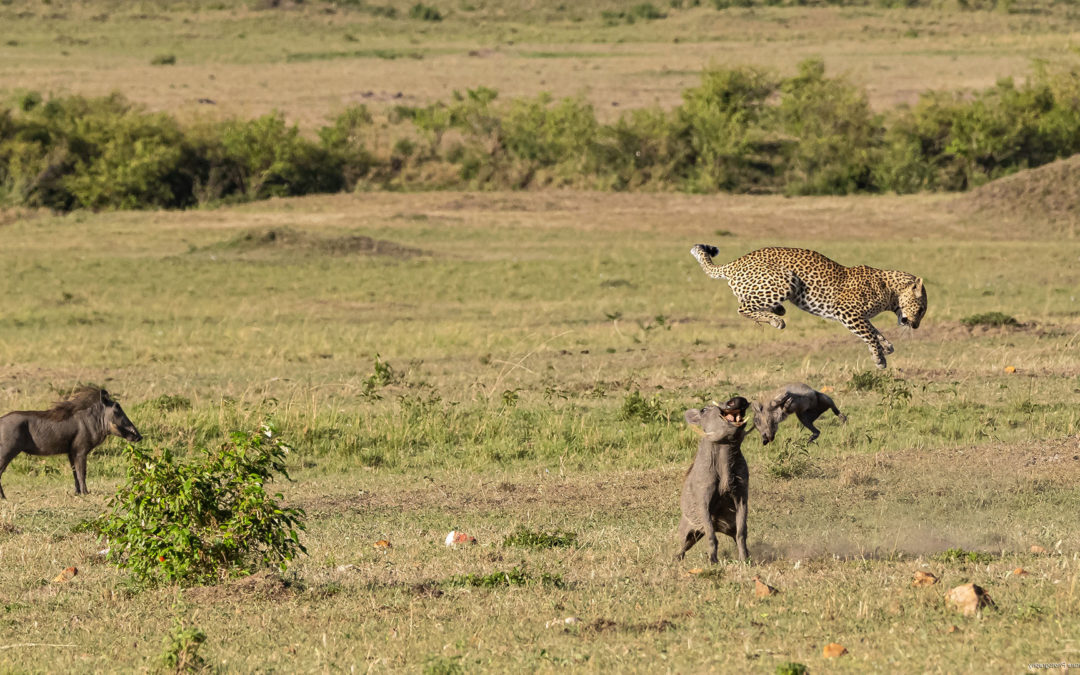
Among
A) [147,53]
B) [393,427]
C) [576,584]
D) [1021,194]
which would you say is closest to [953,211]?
[1021,194]

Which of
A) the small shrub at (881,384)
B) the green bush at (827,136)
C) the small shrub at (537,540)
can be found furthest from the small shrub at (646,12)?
the small shrub at (537,540)

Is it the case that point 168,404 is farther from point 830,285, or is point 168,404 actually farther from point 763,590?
point 763,590

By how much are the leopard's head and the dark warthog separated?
19.0 feet

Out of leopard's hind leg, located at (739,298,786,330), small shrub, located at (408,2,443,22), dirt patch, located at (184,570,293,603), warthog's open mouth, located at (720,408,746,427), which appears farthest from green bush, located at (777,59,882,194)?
small shrub, located at (408,2,443,22)

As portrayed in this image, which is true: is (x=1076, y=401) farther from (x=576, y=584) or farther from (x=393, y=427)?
(x=576, y=584)

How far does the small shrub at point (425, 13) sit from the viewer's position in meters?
96.6

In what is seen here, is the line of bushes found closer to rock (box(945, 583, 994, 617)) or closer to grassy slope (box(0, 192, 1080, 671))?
grassy slope (box(0, 192, 1080, 671))

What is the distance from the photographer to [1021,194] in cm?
3934

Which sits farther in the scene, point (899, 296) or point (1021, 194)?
point (1021, 194)

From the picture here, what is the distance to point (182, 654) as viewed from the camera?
256 inches

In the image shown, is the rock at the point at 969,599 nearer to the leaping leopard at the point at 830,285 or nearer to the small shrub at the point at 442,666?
the small shrub at the point at 442,666

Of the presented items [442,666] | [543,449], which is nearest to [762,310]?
[442,666]

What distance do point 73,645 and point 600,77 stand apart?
65.4 m

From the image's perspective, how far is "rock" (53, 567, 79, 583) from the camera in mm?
8781
